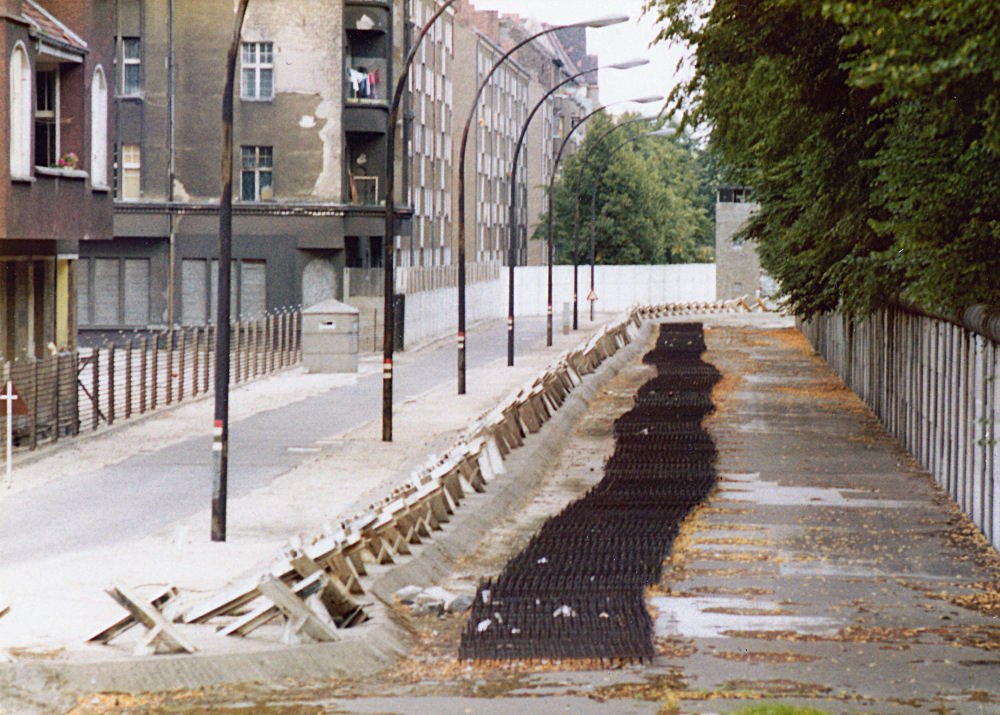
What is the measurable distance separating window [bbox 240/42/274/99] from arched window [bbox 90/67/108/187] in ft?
74.9

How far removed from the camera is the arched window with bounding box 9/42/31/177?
23.1 meters

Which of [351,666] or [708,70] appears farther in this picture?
[708,70]

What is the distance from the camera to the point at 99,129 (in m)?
27.7

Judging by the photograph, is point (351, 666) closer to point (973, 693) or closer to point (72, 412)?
point (973, 693)

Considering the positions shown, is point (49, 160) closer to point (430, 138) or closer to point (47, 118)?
point (47, 118)

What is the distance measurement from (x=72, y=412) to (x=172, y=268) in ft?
84.3

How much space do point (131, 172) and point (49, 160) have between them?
2538cm

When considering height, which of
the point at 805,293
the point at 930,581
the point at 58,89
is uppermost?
the point at 58,89

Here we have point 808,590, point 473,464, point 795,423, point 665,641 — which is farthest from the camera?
point 795,423

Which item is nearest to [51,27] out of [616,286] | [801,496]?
[801,496]

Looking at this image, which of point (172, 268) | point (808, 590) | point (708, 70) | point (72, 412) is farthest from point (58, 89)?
point (172, 268)

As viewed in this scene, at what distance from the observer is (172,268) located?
50.3 meters

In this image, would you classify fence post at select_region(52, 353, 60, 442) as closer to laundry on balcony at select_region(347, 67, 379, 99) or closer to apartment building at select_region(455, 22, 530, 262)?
laundry on balcony at select_region(347, 67, 379, 99)

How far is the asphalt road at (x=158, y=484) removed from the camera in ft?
53.9
